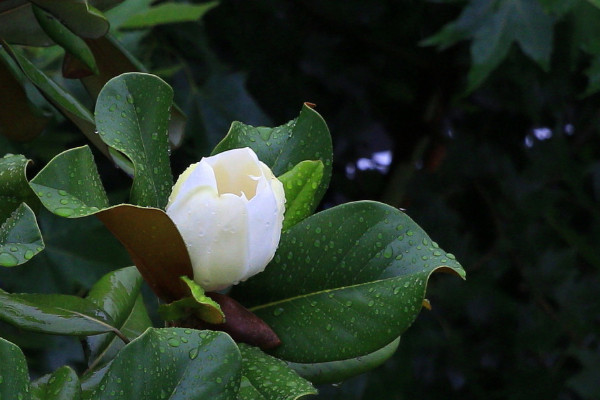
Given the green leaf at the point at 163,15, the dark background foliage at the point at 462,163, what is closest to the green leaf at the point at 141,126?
the green leaf at the point at 163,15

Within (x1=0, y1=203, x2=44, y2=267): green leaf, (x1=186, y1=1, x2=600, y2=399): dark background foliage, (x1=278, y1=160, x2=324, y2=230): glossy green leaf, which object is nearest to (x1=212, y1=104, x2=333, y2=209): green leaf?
(x1=278, y1=160, x2=324, y2=230): glossy green leaf

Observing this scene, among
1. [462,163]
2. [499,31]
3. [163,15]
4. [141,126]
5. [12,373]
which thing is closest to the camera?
[12,373]

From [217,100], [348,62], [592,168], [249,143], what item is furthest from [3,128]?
[592,168]

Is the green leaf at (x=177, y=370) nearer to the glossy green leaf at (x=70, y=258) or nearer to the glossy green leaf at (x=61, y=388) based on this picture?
the glossy green leaf at (x=61, y=388)

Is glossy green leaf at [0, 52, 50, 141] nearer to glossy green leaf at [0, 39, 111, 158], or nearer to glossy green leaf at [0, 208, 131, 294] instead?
glossy green leaf at [0, 39, 111, 158]

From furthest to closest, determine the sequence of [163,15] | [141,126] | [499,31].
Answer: [499,31] < [163,15] < [141,126]

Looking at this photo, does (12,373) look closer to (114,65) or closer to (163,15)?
(114,65)

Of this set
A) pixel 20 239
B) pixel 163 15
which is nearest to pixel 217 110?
pixel 163 15

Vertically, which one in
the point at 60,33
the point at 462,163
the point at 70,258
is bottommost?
the point at 462,163

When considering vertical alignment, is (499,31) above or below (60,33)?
below
